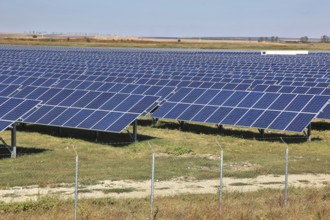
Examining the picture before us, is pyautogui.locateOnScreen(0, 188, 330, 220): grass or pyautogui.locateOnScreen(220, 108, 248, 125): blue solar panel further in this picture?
pyautogui.locateOnScreen(220, 108, 248, 125): blue solar panel

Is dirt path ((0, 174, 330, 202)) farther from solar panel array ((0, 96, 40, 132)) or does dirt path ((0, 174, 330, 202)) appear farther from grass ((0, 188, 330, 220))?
solar panel array ((0, 96, 40, 132))

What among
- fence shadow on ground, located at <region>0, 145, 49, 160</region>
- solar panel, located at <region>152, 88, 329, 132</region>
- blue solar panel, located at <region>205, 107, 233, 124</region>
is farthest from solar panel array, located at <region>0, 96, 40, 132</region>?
blue solar panel, located at <region>205, 107, 233, 124</region>

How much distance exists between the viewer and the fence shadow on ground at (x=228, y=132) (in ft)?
90.0

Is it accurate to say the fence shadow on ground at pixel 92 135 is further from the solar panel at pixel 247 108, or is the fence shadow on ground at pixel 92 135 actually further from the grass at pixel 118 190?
the grass at pixel 118 190

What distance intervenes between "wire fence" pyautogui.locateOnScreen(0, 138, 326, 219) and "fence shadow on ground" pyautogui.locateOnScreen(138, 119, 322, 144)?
5.22 meters

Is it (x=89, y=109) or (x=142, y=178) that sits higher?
(x=89, y=109)

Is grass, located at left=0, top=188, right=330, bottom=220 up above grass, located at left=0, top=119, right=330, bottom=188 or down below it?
above

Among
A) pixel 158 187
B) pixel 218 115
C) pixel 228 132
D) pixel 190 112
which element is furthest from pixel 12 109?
pixel 228 132

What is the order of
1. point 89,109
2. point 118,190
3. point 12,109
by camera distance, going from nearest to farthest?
1. point 118,190
2. point 12,109
3. point 89,109

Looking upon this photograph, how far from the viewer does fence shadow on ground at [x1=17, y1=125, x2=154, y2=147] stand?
25.9m

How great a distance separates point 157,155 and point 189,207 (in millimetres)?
9283

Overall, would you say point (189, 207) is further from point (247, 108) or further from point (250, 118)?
point (247, 108)

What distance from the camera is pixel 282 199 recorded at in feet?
48.7

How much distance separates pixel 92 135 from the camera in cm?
2723
